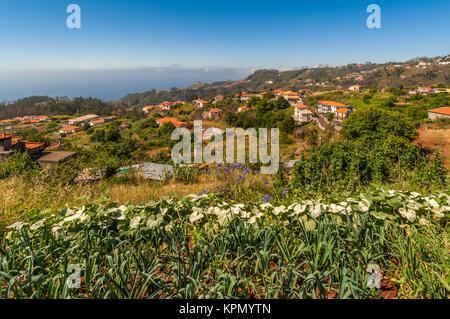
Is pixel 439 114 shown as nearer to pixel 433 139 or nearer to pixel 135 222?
pixel 433 139

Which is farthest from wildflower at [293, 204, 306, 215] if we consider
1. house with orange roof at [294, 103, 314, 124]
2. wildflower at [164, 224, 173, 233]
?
house with orange roof at [294, 103, 314, 124]

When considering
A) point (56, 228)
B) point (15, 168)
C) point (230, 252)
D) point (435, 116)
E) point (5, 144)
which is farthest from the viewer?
point (435, 116)

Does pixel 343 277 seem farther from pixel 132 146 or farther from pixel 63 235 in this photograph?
pixel 132 146

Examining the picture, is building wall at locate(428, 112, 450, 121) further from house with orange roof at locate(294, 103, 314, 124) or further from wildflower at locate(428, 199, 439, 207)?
wildflower at locate(428, 199, 439, 207)

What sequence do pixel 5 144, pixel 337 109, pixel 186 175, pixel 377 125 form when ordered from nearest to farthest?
pixel 186 175 → pixel 377 125 → pixel 5 144 → pixel 337 109

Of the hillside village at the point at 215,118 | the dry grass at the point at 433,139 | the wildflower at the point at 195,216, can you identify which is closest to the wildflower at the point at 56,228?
the wildflower at the point at 195,216

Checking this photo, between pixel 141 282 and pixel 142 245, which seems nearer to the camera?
pixel 141 282

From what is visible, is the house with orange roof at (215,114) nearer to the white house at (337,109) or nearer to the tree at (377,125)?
the white house at (337,109)

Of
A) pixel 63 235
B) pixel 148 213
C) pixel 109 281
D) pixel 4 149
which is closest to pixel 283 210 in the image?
pixel 148 213

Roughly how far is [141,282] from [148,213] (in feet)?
2.49

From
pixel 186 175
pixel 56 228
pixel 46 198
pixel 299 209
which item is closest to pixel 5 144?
pixel 186 175

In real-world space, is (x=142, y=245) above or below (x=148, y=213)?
below
